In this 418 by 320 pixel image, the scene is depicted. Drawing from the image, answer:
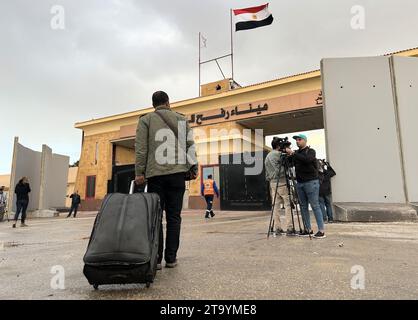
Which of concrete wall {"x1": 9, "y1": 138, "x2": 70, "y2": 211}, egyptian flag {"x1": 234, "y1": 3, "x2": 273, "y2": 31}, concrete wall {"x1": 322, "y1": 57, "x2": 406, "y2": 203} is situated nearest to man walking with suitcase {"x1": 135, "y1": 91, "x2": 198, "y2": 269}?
concrete wall {"x1": 322, "y1": 57, "x2": 406, "y2": 203}

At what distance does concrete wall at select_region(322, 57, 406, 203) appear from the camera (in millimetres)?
7973

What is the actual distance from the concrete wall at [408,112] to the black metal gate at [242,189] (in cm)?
915

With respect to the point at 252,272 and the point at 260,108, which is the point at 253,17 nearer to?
the point at 260,108

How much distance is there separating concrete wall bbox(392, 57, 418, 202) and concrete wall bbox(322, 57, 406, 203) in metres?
0.17

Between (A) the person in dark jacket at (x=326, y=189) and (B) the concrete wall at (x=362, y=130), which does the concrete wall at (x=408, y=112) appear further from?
(A) the person in dark jacket at (x=326, y=189)

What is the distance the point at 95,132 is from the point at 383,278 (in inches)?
1198

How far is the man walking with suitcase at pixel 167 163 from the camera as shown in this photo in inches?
120

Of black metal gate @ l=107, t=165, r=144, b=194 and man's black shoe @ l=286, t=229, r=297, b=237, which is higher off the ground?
black metal gate @ l=107, t=165, r=144, b=194

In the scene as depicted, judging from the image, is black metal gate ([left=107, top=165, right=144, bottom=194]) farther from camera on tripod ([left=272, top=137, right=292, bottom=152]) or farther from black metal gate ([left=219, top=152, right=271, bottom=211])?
camera on tripod ([left=272, top=137, right=292, bottom=152])

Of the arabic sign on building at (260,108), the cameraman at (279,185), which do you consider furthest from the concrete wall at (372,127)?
the arabic sign on building at (260,108)

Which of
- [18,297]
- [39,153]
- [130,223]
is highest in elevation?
[39,153]

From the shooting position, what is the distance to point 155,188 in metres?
3.08
